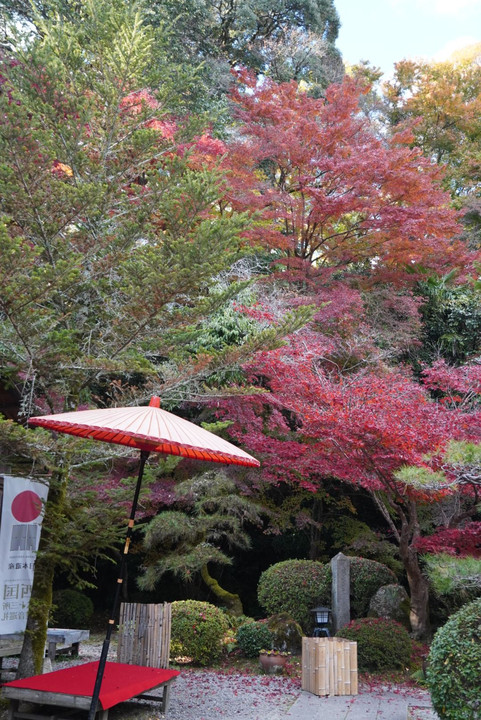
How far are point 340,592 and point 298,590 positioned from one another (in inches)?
24.8

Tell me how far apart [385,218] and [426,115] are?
877 centimetres

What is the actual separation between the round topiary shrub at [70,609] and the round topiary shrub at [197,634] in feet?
10.7

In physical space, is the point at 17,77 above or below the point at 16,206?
above

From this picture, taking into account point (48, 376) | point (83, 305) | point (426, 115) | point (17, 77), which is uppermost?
point (426, 115)

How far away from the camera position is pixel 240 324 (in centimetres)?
877

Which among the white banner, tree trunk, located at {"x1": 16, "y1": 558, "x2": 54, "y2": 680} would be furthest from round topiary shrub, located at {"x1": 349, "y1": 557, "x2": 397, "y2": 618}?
the white banner

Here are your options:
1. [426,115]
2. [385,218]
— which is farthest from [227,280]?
[426,115]

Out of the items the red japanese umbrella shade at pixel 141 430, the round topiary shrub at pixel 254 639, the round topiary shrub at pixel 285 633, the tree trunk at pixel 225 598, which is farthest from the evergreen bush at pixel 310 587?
the red japanese umbrella shade at pixel 141 430

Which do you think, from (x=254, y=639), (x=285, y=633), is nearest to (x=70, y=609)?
(x=254, y=639)

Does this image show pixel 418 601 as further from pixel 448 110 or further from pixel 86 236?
pixel 448 110

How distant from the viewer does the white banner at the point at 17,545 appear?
4672 millimetres

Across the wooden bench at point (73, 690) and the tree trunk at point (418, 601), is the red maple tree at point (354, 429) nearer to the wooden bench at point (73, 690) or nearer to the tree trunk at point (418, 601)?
the tree trunk at point (418, 601)

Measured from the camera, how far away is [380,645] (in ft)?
21.9

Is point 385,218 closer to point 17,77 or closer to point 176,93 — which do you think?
point 176,93
